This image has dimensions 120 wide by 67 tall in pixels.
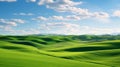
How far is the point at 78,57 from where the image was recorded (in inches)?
1448

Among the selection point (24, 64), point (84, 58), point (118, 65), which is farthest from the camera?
point (84, 58)

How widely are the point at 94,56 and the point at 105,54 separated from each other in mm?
2511

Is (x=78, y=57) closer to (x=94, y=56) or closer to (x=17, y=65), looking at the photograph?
(x=94, y=56)

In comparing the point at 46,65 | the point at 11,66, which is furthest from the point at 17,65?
the point at 46,65

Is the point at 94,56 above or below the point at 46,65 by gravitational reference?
above

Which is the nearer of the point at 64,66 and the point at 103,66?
the point at 64,66

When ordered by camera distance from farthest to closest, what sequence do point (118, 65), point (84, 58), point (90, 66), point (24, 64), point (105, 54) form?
1. point (105, 54)
2. point (84, 58)
3. point (118, 65)
4. point (90, 66)
5. point (24, 64)

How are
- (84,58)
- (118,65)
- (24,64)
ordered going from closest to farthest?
(24,64) < (118,65) < (84,58)

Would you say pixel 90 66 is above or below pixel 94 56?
below

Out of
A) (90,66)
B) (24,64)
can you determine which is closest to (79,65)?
(90,66)

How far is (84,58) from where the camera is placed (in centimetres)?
3638

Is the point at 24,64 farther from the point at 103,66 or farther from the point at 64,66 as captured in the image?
the point at 103,66

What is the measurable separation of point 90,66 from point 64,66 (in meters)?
3.04

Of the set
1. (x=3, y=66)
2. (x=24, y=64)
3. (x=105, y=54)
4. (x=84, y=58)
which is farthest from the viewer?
(x=105, y=54)
